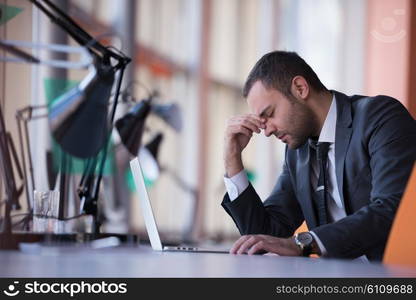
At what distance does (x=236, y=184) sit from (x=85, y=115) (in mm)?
460

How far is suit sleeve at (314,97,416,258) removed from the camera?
1594mm

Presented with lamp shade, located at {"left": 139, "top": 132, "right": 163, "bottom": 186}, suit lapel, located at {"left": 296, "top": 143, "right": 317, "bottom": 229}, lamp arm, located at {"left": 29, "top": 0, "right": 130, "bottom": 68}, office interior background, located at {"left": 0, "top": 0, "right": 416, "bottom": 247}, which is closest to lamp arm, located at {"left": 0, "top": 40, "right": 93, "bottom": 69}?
lamp arm, located at {"left": 29, "top": 0, "right": 130, "bottom": 68}

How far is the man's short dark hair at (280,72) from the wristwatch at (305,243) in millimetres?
588

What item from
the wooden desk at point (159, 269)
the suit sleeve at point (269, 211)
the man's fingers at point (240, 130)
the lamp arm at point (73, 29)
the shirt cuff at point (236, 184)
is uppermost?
the lamp arm at point (73, 29)

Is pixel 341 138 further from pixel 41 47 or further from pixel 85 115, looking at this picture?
pixel 41 47

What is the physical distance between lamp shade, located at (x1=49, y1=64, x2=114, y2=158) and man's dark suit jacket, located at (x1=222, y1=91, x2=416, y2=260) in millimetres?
419

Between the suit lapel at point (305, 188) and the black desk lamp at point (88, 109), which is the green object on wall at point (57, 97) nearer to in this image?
the black desk lamp at point (88, 109)

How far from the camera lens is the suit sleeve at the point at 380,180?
1594 mm

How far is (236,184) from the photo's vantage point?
1.98 meters

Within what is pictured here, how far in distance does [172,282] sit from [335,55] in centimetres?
804

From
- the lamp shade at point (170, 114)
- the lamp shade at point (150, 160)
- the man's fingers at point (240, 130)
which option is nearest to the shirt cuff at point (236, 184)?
the man's fingers at point (240, 130)

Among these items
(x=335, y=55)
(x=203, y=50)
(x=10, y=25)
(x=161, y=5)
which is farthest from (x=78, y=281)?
(x=335, y=55)

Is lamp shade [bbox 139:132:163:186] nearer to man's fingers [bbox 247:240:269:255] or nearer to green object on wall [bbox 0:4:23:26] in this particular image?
green object on wall [bbox 0:4:23:26]

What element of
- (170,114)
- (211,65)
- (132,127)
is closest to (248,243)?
(132,127)
